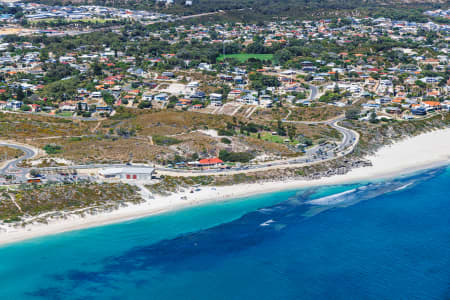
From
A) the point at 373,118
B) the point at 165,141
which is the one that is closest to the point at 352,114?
the point at 373,118

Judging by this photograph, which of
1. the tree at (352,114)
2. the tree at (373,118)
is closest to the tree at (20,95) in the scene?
the tree at (352,114)

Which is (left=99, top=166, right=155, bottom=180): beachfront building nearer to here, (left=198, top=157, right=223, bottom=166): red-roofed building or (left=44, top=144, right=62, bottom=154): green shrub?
(left=198, top=157, right=223, bottom=166): red-roofed building

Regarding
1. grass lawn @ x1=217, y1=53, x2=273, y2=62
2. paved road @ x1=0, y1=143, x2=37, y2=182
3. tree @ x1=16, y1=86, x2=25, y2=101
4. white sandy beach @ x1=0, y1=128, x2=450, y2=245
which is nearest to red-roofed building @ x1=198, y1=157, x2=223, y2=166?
white sandy beach @ x1=0, y1=128, x2=450, y2=245

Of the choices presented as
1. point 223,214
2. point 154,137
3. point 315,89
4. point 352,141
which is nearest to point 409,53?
point 315,89

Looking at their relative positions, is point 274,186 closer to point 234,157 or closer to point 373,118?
point 234,157

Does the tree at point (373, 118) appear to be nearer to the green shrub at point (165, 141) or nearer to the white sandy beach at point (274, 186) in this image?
the white sandy beach at point (274, 186)
